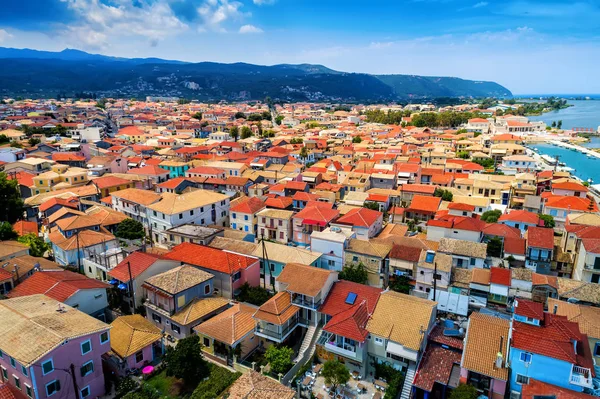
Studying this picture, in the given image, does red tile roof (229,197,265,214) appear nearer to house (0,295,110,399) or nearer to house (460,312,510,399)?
house (0,295,110,399)

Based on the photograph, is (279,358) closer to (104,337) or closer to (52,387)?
(104,337)

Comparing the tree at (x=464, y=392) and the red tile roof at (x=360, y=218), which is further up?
the red tile roof at (x=360, y=218)

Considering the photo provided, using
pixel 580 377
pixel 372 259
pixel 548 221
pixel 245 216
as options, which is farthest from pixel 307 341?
pixel 548 221

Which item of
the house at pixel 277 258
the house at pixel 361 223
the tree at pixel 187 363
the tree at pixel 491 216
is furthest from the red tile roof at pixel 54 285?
the tree at pixel 491 216

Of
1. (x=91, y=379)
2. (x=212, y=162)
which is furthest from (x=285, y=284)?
(x=212, y=162)

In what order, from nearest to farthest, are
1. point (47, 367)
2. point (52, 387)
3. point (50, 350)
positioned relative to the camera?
point (50, 350) < point (47, 367) < point (52, 387)

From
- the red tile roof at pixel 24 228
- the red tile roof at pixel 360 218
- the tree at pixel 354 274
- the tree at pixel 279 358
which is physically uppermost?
the red tile roof at pixel 360 218

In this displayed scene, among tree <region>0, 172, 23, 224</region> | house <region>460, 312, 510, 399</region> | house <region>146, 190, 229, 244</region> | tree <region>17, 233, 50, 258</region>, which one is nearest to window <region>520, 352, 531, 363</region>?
house <region>460, 312, 510, 399</region>

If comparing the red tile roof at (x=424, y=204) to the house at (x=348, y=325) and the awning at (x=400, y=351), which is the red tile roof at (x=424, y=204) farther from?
the awning at (x=400, y=351)
